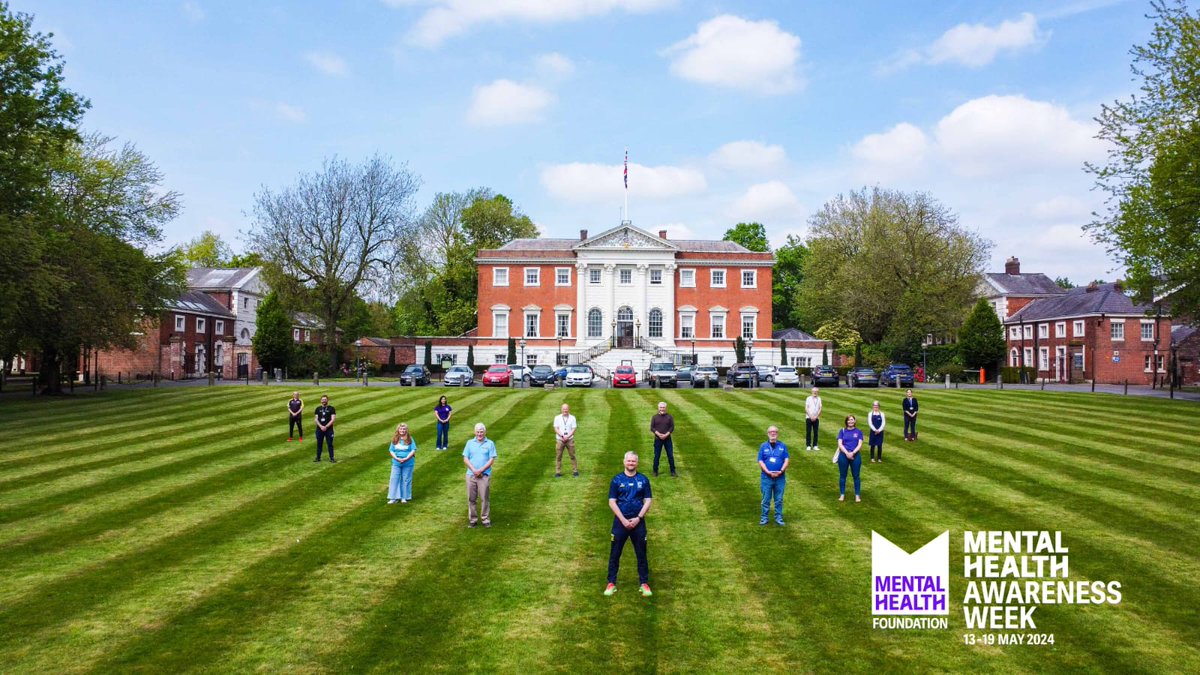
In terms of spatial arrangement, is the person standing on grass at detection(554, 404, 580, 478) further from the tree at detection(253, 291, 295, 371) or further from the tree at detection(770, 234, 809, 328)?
the tree at detection(770, 234, 809, 328)

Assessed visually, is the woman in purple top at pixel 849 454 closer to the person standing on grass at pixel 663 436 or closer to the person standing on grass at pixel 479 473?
the person standing on grass at pixel 663 436

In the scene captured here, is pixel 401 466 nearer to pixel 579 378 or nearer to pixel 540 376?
pixel 579 378

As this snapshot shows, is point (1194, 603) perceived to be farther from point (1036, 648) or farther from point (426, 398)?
point (426, 398)

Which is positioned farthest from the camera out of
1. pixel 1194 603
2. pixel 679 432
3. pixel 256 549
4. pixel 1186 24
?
pixel 1186 24

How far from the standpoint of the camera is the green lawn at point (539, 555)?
8.47 meters

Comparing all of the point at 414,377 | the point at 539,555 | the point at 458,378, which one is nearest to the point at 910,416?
the point at 539,555

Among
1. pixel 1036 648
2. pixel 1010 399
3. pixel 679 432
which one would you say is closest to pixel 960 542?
pixel 1036 648

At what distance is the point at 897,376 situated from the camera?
161ft

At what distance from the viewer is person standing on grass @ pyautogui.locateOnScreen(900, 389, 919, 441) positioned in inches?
895

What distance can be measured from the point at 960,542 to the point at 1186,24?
32.2m

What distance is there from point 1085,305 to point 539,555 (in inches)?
2620

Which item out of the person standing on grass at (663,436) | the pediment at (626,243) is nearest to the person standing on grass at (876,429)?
the person standing on grass at (663,436)

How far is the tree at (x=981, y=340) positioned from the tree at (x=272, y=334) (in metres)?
54.3

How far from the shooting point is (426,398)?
1554 inches
